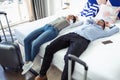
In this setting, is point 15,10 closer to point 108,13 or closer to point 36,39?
point 36,39

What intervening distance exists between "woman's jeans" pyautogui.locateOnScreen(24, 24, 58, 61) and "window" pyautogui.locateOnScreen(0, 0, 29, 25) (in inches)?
73.0

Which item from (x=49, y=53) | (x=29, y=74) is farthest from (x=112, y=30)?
A: (x=29, y=74)

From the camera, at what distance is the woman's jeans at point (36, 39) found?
197 cm

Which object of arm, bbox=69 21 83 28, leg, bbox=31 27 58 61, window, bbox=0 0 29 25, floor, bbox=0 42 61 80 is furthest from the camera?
window, bbox=0 0 29 25

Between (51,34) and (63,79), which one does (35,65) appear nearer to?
(51,34)

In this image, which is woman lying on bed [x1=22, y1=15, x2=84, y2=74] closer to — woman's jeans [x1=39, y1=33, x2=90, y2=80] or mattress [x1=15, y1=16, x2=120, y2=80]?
mattress [x1=15, y1=16, x2=120, y2=80]

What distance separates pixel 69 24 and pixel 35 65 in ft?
2.35

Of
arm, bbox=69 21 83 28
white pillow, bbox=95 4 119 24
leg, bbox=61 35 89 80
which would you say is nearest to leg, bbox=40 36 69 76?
leg, bbox=61 35 89 80

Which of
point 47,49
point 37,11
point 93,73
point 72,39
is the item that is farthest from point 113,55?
point 37,11

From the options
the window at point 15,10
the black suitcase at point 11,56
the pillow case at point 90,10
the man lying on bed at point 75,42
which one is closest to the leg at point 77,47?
the man lying on bed at point 75,42

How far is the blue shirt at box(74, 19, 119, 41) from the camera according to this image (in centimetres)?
196

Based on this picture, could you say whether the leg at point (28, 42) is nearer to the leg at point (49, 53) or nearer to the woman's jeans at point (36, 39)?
the woman's jeans at point (36, 39)

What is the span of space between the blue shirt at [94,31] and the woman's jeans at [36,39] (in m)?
0.32

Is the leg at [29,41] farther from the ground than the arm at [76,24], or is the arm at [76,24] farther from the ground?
the arm at [76,24]
